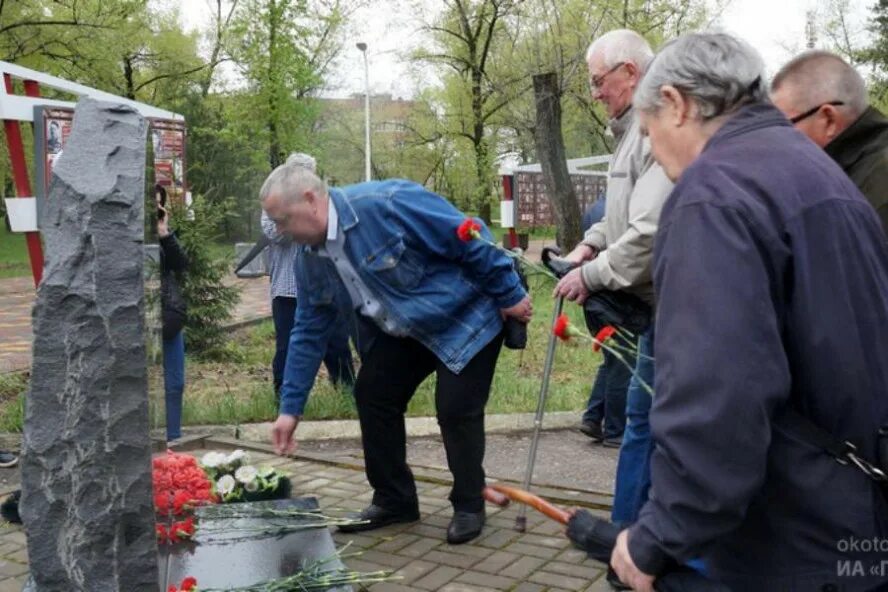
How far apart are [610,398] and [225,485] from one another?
2.52 m

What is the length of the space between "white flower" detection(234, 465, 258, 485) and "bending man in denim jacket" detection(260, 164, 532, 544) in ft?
1.29

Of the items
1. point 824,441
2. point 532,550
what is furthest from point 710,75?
point 532,550

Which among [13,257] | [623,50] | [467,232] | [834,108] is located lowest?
[13,257]

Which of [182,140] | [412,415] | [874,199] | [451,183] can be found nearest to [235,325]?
[182,140]

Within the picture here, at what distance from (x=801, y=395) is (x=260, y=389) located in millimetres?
6156

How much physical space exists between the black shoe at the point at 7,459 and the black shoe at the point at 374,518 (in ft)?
7.91

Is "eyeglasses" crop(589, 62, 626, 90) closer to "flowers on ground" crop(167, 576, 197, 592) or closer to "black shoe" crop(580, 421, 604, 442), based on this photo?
"flowers on ground" crop(167, 576, 197, 592)

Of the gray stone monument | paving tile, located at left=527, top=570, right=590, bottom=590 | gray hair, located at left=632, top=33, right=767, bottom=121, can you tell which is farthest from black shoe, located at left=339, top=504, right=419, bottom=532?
gray hair, located at left=632, top=33, right=767, bottom=121

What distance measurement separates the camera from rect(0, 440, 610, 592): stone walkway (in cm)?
390

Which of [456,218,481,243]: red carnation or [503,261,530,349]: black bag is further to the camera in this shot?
[503,261,530,349]: black bag

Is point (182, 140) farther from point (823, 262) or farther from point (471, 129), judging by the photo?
point (471, 129)

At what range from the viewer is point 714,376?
1672 millimetres

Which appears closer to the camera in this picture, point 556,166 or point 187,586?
point 187,586

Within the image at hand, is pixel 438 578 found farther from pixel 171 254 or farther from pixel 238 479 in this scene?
pixel 171 254
